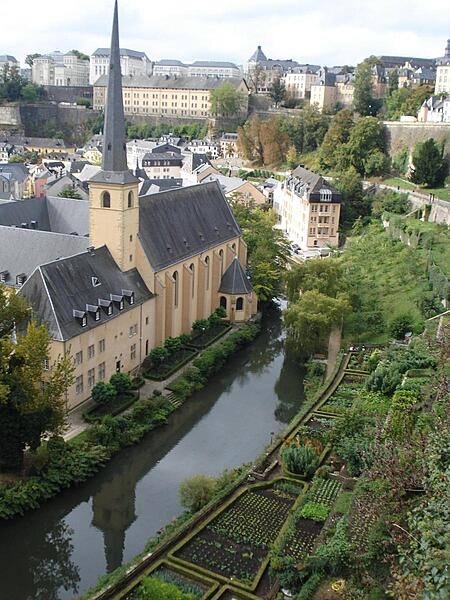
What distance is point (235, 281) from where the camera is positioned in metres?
57.7

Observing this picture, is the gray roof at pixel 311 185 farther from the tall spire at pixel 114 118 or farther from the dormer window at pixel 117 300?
the dormer window at pixel 117 300

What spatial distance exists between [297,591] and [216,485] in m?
8.89

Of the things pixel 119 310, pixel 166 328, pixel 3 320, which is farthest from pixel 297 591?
pixel 166 328

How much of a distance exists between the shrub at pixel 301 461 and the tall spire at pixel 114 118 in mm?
21580

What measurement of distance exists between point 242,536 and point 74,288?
18835mm

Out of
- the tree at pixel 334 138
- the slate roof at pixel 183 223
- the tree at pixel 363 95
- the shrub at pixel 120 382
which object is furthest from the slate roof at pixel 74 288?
the tree at pixel 363 95

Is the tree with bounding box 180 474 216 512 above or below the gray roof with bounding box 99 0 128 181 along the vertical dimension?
below

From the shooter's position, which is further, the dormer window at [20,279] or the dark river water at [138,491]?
the dormer window at [20,279]

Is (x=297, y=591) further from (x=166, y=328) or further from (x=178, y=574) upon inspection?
(x=166, y=328)

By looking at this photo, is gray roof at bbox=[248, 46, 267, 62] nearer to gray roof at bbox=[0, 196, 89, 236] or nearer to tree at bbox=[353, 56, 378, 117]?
tree at bbox=[353, 56, 378, 117]

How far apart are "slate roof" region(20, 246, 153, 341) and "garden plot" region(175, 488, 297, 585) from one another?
45.7 feet

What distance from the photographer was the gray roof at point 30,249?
149 ft

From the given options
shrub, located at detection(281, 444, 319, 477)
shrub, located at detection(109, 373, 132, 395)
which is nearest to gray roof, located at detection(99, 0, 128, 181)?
shrub, located at detection(109, 373, 132, 395)

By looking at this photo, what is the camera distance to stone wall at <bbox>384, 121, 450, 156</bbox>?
91.7m
